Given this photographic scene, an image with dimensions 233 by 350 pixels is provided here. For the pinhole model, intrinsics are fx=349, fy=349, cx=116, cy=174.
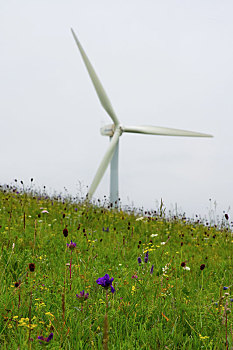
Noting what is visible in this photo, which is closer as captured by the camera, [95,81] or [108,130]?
[95,81]

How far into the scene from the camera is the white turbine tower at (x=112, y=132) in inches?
665

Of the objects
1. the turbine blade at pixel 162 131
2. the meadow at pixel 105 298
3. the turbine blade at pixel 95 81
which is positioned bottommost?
the meadow at pixel 105 298

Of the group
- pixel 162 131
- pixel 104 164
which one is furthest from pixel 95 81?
pixel 162 131

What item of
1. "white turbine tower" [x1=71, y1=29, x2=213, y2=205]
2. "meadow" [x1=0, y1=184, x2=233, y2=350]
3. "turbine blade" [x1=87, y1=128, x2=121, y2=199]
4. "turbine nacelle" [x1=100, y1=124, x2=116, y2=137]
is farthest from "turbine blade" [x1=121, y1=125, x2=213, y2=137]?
"meadow" [x1=0, y1=184, x2=233, y2=350]

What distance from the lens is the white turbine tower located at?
55.4 ft

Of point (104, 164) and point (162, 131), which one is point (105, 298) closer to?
point (104, 164)

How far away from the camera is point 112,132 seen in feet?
66.7

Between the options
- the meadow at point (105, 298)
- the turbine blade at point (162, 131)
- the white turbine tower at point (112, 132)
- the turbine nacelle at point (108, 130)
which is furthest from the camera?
the turbine nacelle at point (108, 130)

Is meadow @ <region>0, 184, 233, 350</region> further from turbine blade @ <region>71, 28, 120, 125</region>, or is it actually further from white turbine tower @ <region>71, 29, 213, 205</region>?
turbine blade @ <region>71, 28, 120, 125</region>

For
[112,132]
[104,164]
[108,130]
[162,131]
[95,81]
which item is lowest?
[104,164]

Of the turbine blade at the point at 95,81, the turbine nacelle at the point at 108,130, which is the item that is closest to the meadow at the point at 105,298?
the turbine blade at the point at 95,81

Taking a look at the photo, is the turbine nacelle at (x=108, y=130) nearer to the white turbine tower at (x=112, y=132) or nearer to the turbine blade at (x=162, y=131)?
the white turbine tower at (x=112, y=132)

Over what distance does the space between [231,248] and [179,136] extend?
12760 mm

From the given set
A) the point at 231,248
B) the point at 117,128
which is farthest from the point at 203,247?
the point at 117,128
